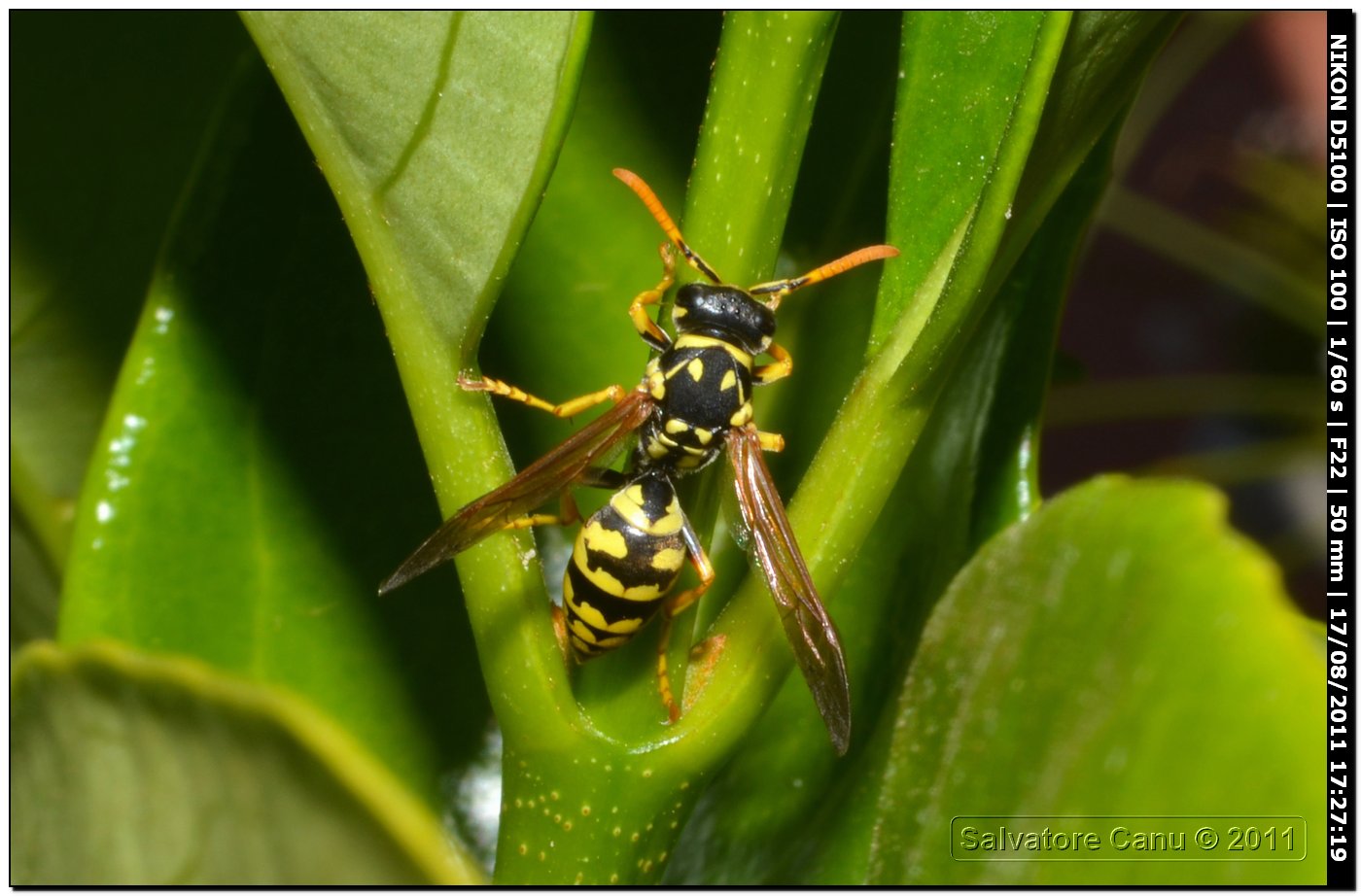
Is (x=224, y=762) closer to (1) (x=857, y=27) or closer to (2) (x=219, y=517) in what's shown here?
(2) (x=219, y=517)

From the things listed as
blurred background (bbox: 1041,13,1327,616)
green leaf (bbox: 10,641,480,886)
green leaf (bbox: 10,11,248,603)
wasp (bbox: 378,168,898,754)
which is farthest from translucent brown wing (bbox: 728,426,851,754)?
blurred background (bbox: 1041,13,1327,616)

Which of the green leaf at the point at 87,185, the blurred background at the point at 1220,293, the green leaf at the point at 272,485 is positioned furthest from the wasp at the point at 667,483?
the blurred background at the point at 1220,293

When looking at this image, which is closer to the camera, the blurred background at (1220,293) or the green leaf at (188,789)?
the green leaf at (188,789)

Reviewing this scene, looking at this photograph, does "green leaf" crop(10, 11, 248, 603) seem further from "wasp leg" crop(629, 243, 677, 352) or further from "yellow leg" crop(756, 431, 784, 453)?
"yellow leg" crop(756, 431, 784, 453)

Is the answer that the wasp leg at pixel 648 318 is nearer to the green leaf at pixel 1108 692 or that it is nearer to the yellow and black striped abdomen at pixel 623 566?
the yellow and black striped abdomen at pixel 623 566

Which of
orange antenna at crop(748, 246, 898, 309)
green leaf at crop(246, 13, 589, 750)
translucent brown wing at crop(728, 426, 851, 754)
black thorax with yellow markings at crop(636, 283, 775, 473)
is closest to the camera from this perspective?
green leaf at crop(246, 13, 589, 750)

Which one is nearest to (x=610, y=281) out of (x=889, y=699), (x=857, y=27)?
(x=857, y=27)
